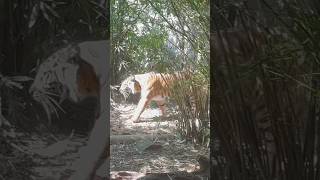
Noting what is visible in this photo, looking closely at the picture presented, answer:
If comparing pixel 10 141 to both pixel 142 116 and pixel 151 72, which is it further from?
pixel 151 72

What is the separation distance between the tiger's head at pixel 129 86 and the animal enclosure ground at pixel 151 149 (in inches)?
2.8

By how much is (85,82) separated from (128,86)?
61 cm

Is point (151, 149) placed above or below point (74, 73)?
below

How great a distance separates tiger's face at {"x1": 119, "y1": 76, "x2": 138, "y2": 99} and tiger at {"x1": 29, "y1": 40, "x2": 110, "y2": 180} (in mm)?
514

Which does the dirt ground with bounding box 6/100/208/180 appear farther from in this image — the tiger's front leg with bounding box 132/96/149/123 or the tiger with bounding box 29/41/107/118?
the tiger with bounding box 29/41/107/118

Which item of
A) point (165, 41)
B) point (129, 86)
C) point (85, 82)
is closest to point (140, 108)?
point (129, 86)

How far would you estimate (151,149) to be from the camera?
2.39 meters

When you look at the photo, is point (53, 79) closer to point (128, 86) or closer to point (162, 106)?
point (128, 86)

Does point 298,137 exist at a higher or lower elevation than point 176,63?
lower

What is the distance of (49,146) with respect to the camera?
1.70 meters

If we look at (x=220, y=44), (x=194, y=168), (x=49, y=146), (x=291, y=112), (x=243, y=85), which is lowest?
(x=194, y=168)

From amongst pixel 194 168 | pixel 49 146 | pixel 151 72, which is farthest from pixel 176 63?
pixel 49 146

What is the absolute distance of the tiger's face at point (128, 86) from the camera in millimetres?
2248

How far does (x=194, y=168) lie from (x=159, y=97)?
0.46m
